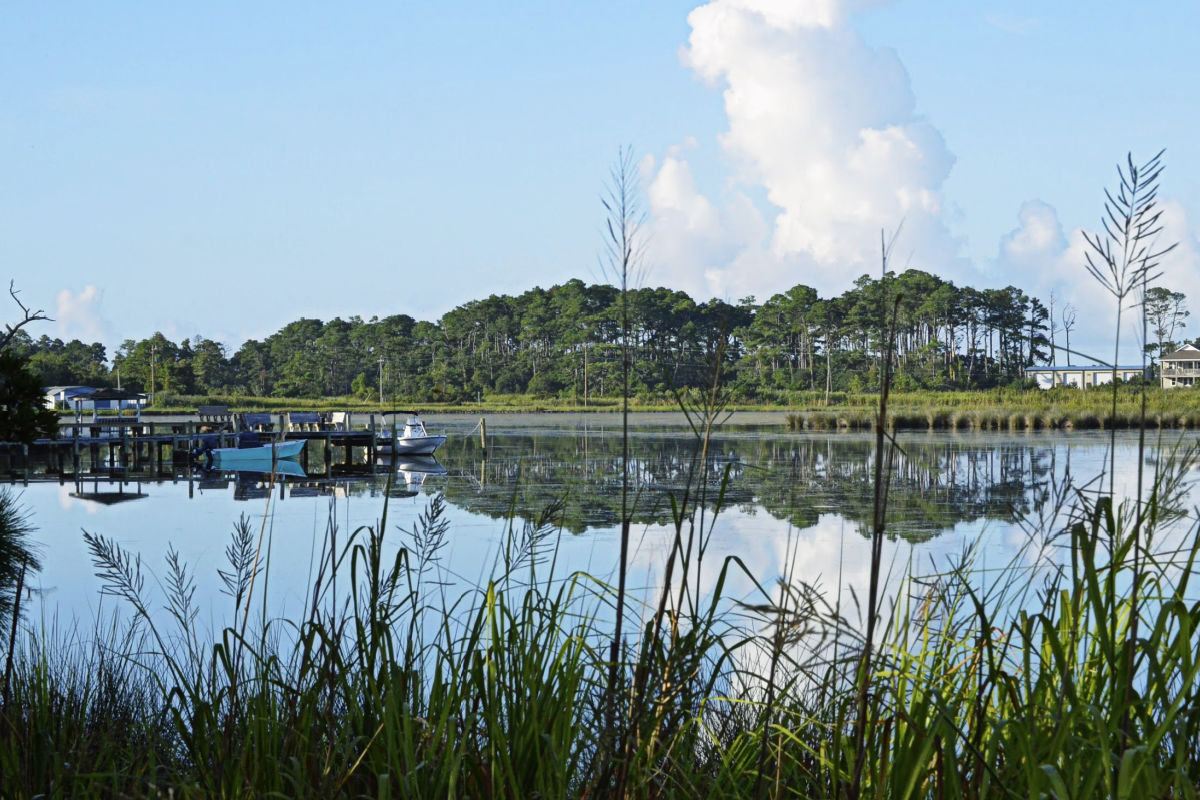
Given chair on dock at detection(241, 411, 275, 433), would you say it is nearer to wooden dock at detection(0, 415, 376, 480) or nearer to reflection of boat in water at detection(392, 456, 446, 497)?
wooden dock at detection(0, 415, 376, 480)

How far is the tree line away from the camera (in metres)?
63.1

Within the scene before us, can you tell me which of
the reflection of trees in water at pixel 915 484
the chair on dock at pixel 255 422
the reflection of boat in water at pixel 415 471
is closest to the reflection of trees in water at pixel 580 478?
the reflection of boat in water at pixel 415 471

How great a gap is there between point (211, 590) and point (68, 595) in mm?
939

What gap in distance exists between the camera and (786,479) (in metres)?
16.7

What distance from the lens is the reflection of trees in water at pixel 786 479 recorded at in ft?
40.9

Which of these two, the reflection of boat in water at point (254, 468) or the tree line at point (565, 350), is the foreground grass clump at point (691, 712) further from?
the tree line at point (565, 350)

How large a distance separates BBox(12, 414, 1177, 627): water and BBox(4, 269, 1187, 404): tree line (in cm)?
3592

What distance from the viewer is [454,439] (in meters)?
32.0

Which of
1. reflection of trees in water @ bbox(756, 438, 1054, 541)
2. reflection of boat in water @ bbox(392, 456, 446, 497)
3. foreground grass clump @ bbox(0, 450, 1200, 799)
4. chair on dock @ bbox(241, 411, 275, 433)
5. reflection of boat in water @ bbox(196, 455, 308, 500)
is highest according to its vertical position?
foreground grass clump @ bbox(0, 450, 1200, 799)

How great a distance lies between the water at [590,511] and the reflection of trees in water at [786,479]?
6cm

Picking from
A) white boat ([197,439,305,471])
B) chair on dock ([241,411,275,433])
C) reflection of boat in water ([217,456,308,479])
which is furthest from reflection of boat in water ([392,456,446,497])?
chair on dock ([241,411,275,433])

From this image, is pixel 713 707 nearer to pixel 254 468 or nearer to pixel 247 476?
pixel 247 476

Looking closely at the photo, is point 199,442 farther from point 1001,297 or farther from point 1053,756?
point 1001,297

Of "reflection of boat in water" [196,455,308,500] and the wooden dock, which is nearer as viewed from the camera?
"reflection of boat in water" [196,455,308,500]
